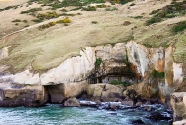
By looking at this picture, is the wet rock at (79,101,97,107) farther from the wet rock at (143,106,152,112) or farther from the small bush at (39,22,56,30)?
the small bush at (39,22,56,30)

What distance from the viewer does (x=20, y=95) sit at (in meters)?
31.3

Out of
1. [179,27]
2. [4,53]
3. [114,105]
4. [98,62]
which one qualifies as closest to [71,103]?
[114,105]

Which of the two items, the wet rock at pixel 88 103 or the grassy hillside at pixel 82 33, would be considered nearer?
the wet rock at pixel 88 103

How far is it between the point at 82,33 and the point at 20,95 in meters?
12.7

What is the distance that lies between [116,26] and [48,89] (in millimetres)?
13846

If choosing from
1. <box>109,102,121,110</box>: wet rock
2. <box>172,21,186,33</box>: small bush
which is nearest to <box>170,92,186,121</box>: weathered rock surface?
<box>109,102,121,110</box>: wet rock

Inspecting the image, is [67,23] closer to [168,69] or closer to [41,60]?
[41,60]

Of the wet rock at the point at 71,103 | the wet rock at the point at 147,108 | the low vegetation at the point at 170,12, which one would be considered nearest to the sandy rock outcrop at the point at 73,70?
the wet rock at the point at 71,103

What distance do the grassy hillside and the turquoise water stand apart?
4.42 meters

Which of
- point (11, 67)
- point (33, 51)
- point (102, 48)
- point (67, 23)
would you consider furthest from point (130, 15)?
point (11, 67)

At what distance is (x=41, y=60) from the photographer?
1384 inches

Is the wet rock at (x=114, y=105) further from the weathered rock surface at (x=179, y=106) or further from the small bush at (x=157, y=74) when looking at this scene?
the weathered rock surface at (x=179, y=106)

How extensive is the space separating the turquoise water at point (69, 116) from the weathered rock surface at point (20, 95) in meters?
0.65

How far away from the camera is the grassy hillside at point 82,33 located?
34281 millimetres
